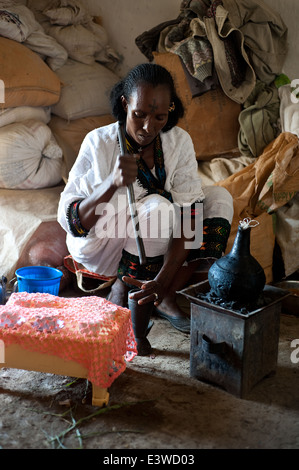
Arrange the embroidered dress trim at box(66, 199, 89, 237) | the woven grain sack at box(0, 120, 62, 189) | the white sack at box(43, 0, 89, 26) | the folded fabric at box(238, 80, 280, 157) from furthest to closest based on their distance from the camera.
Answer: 1. the white sack at box(43, 0, 89, 26)
2. the folded fabric at box(238, 80, 280, 157)
3. the woven grain sack at box(0, 120, 62, 189)
4. the embroidered dress trim at box(66, 199, 89, 237)

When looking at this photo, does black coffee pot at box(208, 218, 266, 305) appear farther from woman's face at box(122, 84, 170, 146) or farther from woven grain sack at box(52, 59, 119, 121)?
woven grain sack at box(52, 59, 119, 121)

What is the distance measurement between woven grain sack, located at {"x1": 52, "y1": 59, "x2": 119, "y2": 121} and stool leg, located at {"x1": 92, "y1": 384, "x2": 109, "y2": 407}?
200 cm

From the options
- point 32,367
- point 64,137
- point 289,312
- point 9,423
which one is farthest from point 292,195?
point 9,423

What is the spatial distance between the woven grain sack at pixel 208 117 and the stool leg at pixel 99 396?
1.89 m

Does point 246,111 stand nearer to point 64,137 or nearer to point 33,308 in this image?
point 64,137

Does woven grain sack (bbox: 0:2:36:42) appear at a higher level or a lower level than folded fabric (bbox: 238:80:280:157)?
higher

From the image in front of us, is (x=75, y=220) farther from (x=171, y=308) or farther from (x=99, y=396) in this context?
(x=99, y=396)

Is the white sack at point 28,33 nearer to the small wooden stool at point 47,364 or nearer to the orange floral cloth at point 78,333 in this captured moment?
the orange floral cloth at point 78,333

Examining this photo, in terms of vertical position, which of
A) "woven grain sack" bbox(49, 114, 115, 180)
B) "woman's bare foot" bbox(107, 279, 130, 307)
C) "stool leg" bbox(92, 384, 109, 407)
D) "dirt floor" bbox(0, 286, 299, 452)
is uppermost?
"woven grain sack" bbox(49, 114, 115, 180)

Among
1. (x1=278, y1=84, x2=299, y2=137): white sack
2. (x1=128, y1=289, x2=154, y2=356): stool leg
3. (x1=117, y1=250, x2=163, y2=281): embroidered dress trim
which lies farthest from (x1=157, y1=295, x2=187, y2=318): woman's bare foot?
(x1=278, y1=84, x2=299, y2=137): white sack

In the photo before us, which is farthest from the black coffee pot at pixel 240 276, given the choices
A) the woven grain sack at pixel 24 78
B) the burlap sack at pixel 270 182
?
the woven grain sack at pixel 24 78

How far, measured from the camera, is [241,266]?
1.70 m

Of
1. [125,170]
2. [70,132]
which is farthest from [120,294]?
[70,132]

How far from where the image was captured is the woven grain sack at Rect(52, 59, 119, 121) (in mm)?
3174
